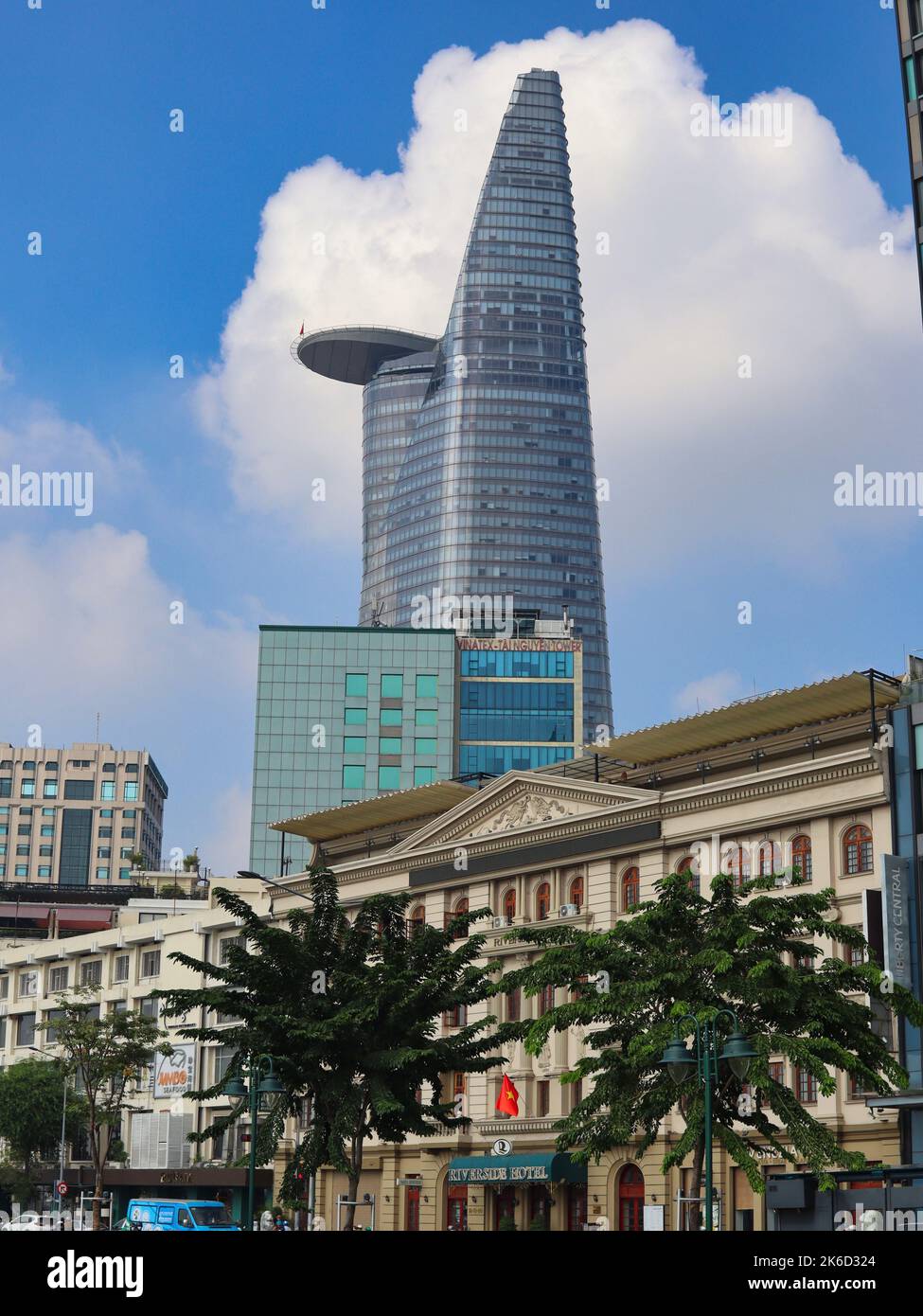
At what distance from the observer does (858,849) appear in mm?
55219

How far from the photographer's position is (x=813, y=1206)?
122ft

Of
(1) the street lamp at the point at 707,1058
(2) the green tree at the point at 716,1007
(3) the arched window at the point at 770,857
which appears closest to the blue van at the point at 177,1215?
(3) the arched window at the point at 770,857

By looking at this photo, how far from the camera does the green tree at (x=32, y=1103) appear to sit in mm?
90812

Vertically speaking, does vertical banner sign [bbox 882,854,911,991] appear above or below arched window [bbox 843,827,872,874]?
below

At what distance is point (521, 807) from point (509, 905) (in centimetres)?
393

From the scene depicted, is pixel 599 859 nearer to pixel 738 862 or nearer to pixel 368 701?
pixel 738 862

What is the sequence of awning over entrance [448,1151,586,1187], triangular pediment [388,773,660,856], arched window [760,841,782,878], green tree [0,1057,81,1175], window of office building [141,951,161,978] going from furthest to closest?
window of office building [141,951,161,978] < green tree [0,1057,81,1175] < triangular pediment [388,773,660,856] < awning over entrance [448,1151,586,1187] < arched window [760,841,782,878]

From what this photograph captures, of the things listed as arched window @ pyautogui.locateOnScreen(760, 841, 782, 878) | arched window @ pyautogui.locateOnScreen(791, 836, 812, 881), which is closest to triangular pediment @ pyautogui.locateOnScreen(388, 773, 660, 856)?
arched window @ pyautogui.locateOnScreen(760, 841, 782, 878)

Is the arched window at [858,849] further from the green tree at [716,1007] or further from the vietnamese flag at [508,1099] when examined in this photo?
the vietnamese flag at [508,1099]

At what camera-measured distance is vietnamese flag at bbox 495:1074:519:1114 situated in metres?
62.9

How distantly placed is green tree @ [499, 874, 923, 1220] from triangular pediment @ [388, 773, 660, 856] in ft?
68.8

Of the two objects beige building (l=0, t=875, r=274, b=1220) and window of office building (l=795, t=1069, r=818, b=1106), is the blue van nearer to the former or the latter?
beige building (l=0, t=875, r=274, b=1220)
